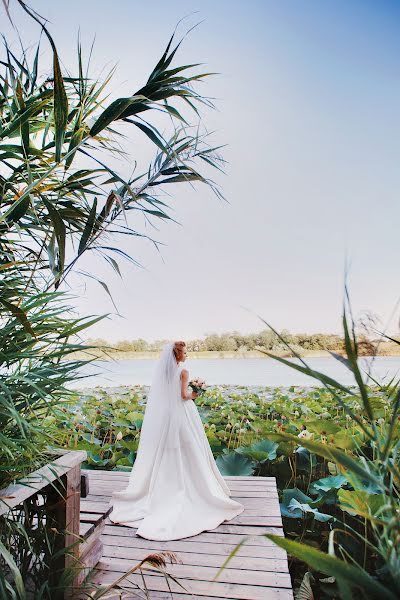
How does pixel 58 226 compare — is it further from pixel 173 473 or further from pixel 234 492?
pixel 234 492

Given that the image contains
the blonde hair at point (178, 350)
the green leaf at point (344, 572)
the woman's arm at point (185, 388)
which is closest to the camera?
→ the green leaf at point (344, 572)

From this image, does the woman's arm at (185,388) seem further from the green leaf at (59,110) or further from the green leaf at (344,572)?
the green leaf at (344,572)

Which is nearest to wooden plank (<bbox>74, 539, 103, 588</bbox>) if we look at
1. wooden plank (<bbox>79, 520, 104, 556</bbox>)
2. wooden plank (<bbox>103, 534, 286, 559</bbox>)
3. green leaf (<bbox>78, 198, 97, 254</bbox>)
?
wooden plank (<bbox>79, 520, 104, 556</bbox>)

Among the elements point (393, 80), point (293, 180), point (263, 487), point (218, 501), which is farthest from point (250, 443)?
point (293, 180)

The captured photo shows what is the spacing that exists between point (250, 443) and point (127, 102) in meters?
3.12

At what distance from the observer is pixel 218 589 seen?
69.2 inches

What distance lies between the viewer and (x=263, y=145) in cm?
1105

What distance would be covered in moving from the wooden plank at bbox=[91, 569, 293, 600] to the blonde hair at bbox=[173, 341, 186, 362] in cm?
141

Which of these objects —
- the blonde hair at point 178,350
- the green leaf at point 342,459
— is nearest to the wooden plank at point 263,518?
the blonde hair at point 178,350

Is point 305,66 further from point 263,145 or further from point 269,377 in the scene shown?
point 269,377

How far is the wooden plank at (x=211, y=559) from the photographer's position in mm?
1908

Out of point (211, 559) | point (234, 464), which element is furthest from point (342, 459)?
point (234, 464)

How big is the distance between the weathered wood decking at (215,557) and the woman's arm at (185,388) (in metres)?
0.74

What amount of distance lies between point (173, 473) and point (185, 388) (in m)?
0.57
